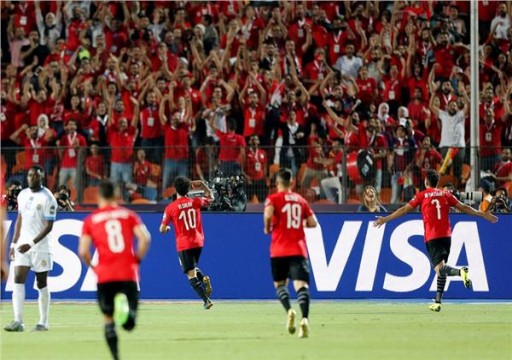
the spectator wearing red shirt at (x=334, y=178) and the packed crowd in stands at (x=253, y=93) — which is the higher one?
the packed crowd in stands at (x=253, y=93)

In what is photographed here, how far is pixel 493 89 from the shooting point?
95.2 feet

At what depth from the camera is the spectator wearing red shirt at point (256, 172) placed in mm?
25562

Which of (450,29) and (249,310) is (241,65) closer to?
(450,29)

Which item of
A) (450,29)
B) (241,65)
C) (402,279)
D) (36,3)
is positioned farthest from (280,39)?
(402,279)

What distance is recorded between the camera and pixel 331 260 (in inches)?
928

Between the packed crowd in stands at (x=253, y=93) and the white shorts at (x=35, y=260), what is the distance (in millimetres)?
8508

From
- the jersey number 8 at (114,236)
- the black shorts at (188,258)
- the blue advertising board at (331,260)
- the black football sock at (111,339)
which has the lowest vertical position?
the blue advertising board at (331,260)

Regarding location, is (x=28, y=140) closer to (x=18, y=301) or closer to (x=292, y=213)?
(x=18, y=301)

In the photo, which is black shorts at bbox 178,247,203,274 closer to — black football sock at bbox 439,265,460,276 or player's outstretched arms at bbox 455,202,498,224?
black football sock at bbox 439,265,460,276

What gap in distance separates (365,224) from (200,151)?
403cm

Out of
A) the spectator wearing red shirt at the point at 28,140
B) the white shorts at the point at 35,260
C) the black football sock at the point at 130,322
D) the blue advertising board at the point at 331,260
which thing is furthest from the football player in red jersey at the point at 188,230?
the black football sock at the point at 130,322

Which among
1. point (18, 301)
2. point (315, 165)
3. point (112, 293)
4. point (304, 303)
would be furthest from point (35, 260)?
point (315, 165)

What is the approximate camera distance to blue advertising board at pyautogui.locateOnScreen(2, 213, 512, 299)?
23469mm

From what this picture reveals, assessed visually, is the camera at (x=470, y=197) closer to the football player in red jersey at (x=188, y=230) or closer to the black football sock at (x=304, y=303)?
the football player in red jersey at (x=188, y=230)
